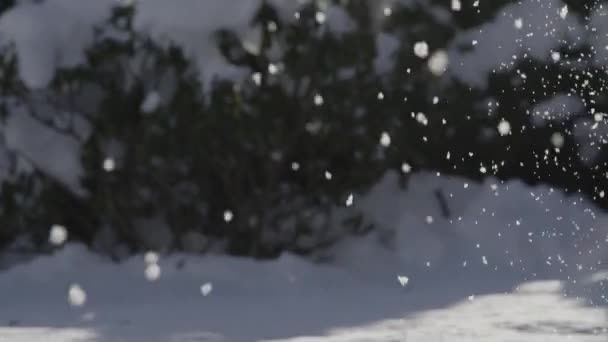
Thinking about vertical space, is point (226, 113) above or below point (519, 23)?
below

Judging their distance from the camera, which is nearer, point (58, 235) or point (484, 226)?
point (58, 235)

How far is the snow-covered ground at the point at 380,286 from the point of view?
507 cm

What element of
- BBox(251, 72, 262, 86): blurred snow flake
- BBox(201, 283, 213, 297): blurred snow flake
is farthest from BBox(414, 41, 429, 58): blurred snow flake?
BBox(201, 283, 213, 297): blurred snow flake

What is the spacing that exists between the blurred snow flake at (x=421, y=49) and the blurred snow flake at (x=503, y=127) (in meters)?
0.96

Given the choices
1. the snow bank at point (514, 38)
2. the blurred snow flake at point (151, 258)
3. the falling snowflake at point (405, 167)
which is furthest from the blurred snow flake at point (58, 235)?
the snow bank at point (514, 38)

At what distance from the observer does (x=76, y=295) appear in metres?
5.91

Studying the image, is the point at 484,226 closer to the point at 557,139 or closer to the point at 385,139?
the point at 385,139

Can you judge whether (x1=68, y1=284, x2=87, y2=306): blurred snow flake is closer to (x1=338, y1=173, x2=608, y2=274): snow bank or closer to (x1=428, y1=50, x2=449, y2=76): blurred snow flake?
(x1=338, y1=173, x2=608, y2=274): snow bank

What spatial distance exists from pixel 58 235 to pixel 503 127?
2.51 meters

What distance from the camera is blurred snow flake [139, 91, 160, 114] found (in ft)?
19.9

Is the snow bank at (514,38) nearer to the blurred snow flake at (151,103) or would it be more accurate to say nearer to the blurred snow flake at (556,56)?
the blurred snow flake at (556,56)

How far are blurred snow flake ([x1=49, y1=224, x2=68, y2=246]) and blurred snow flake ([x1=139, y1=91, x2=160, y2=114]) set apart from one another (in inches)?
34.2

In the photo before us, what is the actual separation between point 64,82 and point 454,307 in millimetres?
2053

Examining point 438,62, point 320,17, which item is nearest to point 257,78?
point 320,17
